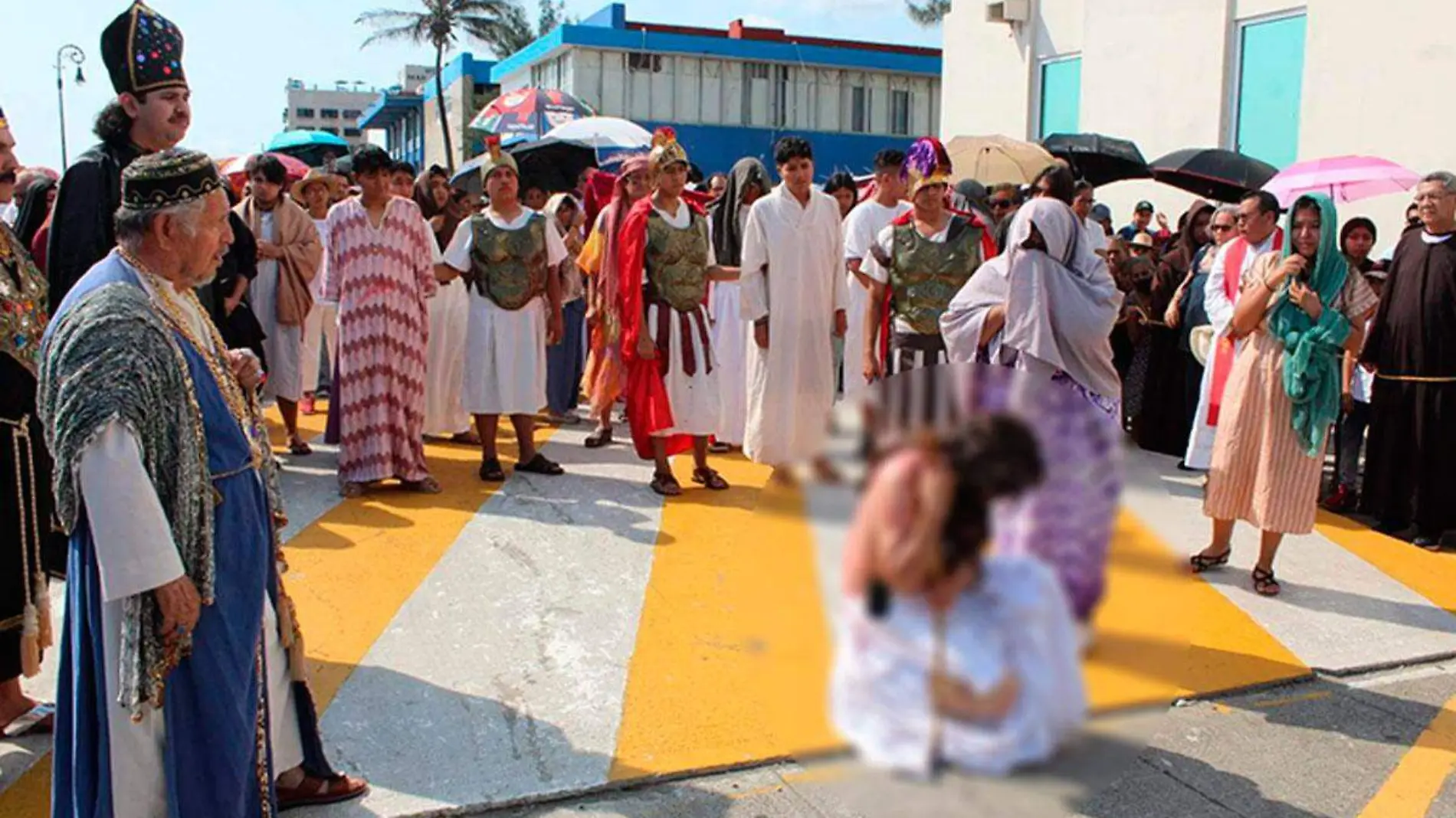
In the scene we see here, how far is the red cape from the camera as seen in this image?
6820 mm

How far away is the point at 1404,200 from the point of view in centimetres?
1280

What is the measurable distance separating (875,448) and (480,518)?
5506 mm

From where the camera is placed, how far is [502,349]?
24.0ft

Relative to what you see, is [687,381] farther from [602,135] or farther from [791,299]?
[602,135]

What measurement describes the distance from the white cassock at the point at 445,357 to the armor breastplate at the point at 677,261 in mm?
2107

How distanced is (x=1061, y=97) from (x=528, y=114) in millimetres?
8571

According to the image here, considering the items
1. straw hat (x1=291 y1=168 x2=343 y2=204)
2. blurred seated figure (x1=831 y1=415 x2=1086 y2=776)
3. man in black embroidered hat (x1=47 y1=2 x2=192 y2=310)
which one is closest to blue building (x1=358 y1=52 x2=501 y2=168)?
straw hat (x1=291 y1=168 x2=343 y2=204)

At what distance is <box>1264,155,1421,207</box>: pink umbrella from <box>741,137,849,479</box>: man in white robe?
4.49 m

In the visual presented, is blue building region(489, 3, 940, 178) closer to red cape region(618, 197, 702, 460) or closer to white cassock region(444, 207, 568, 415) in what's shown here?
white cassock region(444, 207, 568, 415)

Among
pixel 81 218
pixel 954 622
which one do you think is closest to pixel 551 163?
pixel 81 218

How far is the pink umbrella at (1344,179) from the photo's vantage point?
367 inches

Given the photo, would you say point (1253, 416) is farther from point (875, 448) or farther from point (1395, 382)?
point (875, 448)

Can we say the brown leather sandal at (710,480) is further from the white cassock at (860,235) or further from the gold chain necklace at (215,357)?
the gold chain necklace at (215,357)

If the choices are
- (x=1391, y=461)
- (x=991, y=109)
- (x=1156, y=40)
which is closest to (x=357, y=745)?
(x=1391, y=461)
